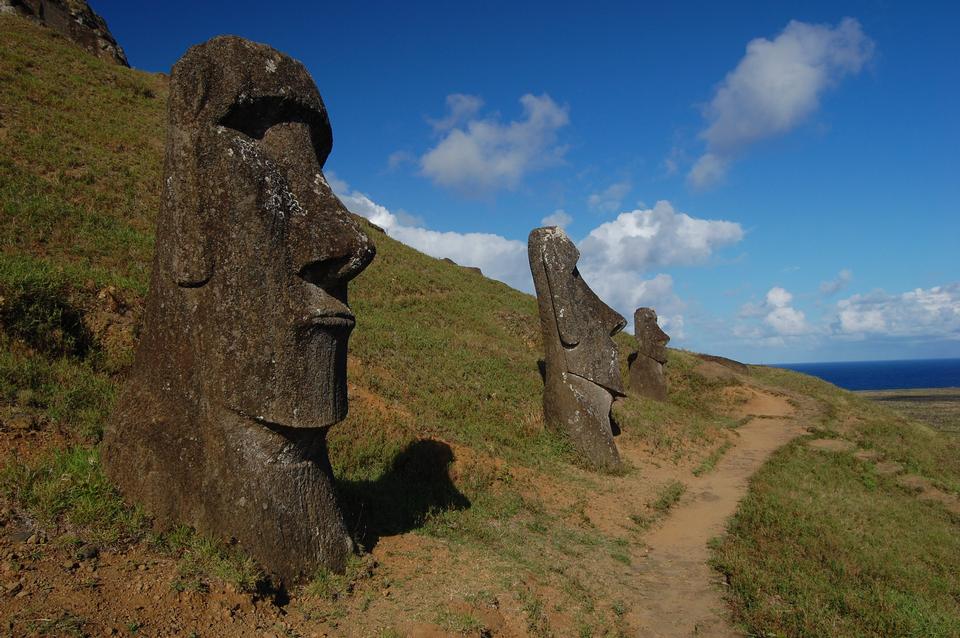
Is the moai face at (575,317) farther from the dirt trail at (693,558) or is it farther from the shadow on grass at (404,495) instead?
the shadow on grass at (404,495)

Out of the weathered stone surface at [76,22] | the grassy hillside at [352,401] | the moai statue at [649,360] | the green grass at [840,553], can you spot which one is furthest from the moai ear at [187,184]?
the weathered stone surface at [76,22]

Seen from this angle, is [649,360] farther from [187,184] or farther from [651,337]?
[187,184]

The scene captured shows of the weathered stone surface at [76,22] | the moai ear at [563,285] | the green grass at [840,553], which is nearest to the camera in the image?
the green grass at [840,553]

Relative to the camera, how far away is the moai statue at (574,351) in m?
11.8

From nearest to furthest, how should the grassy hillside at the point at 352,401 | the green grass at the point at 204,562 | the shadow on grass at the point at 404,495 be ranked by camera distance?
1. the green grass at the point at 204,562
2. the grassy hillside at the point at 352,401
3. the shadow on grass at the point at 404,495

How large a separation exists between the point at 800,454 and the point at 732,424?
14.6 feet

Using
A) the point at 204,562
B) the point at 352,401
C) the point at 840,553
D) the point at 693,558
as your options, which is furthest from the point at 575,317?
the point at 204,562

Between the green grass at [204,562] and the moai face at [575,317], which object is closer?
the green grass at [204,562]

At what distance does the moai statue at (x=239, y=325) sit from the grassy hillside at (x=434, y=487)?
353 mm

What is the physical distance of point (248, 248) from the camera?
4.66 meters

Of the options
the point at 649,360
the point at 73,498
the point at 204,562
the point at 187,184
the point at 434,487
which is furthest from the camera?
the point at 649,360

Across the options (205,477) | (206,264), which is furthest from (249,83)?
(205,477)

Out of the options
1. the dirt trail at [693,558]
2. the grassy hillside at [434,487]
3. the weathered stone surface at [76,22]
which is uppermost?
the weathered stone surface at [76,22]

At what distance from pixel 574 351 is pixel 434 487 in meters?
4.98
